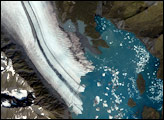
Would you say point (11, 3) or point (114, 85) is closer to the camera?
point (11, 3)

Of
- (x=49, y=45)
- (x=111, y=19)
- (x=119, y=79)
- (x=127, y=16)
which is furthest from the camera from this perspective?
(x=119, y=79)

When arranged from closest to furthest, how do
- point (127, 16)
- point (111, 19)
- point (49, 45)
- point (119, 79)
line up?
point (127, 16) → point (111, 19) → point (49, 45) → point (119, 79)

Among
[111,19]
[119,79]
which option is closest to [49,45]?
[111,19]

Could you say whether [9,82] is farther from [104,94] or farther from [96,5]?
[96,5]

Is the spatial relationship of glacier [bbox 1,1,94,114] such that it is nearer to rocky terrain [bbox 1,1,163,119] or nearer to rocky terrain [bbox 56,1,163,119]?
rocky terrain [bbox 1,1,163,119]

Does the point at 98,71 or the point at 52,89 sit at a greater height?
the point at 98,71

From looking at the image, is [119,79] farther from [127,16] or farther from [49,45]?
[49,45]

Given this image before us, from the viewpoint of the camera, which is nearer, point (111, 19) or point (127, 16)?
point (127, 16)

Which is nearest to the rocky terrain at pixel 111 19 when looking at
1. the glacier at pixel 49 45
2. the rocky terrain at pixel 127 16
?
the rocky terrain at pixel 127 16

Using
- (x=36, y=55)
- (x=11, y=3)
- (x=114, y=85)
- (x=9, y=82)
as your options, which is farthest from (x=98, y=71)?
(x=11, y=3)
